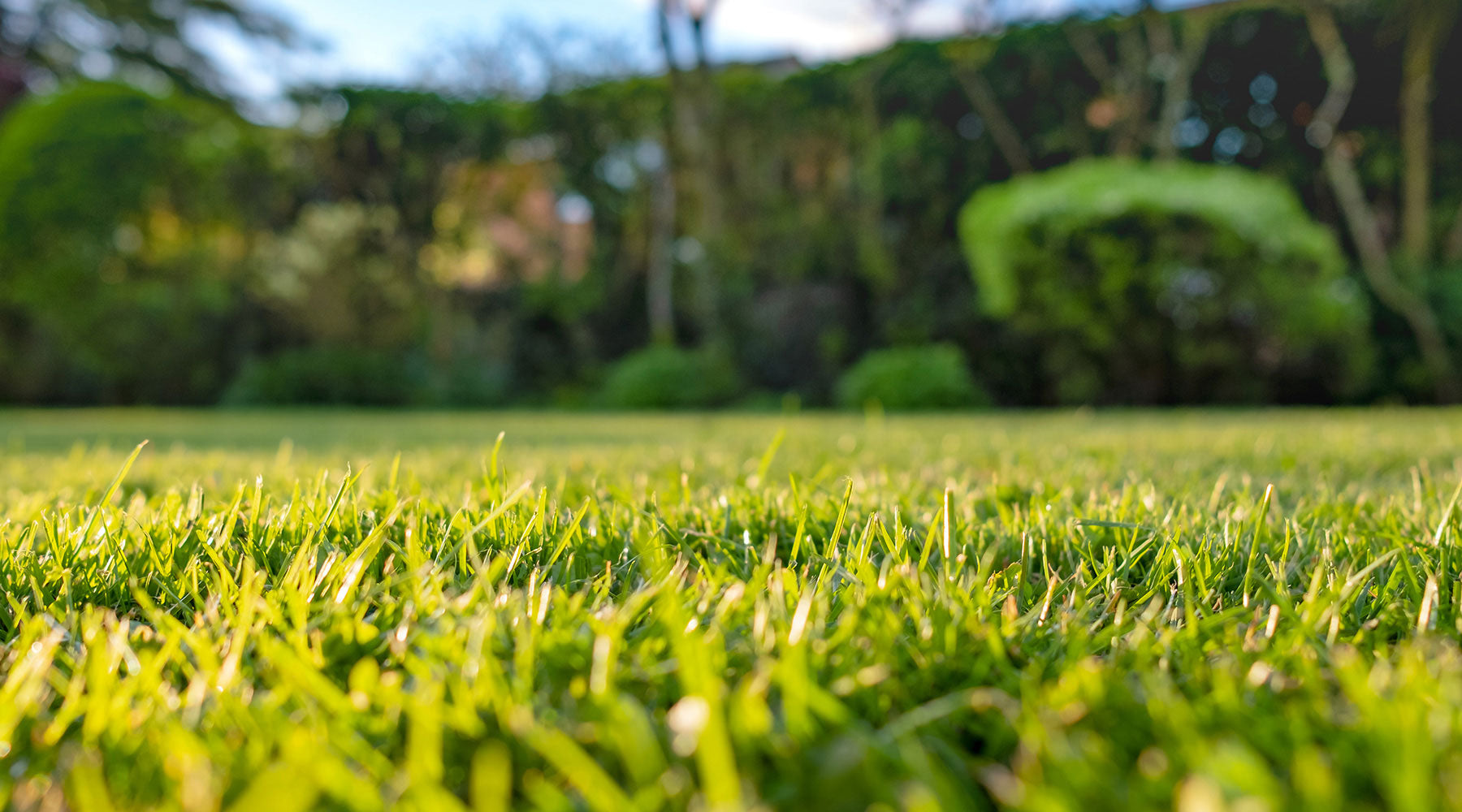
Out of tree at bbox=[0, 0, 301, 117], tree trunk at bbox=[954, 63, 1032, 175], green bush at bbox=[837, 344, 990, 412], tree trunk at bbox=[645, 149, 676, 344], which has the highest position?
tree at bbox=[0, 0, 301, 117]

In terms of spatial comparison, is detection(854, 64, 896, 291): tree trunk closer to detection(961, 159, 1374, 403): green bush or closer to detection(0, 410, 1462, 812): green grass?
detection(961, 159, 1374, 403): green bush

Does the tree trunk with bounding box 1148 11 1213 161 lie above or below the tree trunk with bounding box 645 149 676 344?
above

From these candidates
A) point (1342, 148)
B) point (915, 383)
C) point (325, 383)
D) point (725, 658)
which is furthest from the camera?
point (325, 383)

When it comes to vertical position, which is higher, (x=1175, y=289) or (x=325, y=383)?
(x=1175, y=289)

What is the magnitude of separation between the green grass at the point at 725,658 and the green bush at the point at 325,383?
1120 centimetres

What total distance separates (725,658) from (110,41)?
71.7 ft

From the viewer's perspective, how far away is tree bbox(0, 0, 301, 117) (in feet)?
56.9

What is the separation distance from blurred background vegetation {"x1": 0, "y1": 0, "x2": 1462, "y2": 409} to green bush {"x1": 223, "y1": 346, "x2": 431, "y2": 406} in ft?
0.15

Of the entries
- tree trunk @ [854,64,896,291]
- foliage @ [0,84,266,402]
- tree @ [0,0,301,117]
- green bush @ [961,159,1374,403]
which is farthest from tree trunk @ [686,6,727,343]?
tree @ [0,0,301,117]

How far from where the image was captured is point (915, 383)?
9.19 meters

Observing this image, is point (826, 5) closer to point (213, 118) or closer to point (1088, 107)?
point (1088, 107)

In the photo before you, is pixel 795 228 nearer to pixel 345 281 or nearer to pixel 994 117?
pixel 994 117

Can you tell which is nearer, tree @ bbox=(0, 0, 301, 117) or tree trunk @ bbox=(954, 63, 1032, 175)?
tree trunk @ bbox=(954, 63, 1032, 175)

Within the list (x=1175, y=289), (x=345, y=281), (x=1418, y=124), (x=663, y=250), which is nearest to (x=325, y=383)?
(x=345, y=281)
